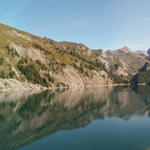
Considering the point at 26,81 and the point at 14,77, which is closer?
the point at 14,77

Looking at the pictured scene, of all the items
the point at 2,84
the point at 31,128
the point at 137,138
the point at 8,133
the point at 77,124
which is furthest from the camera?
the point at 2,84

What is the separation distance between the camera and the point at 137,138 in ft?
126

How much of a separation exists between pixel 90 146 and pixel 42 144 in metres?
11.2

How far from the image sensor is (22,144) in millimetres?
35031

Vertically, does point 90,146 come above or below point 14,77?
below

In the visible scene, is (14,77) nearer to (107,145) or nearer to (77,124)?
(77,124)

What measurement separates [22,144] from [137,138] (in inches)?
1129

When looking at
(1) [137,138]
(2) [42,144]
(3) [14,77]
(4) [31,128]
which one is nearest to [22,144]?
(2) [42,144]

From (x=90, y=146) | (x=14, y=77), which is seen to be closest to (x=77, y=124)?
(x=90, y=146)

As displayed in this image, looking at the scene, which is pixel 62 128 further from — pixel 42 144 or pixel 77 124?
pixel 42 144

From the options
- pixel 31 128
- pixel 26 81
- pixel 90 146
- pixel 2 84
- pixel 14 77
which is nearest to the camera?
pixel 90 146

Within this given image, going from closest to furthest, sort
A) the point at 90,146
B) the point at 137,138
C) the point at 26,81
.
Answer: the point at 90,146
the point at 137,138
the point at 26,81

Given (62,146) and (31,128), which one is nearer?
(62,146)

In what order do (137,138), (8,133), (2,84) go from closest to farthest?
(137,138)
(8,133)
(2,84)
